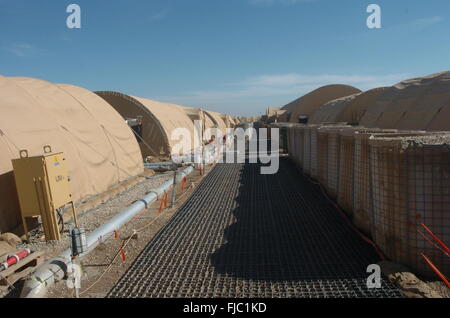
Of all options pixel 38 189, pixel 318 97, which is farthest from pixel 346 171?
pixel 318 97

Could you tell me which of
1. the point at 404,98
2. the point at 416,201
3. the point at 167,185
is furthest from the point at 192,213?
the point at 404,98

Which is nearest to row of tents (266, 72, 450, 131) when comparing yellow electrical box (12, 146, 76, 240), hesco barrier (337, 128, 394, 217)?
hesco barrier (337, 128, 394, 217)

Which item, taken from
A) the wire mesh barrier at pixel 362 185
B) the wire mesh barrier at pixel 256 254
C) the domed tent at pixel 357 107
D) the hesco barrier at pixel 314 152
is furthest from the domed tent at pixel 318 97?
the wire mesh barrier at pixel 362 185

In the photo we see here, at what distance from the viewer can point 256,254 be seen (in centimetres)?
559

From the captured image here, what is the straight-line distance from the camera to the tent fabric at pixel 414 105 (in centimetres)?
1132

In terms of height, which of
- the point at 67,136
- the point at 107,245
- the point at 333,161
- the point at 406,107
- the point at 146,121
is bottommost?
the point at 107,245

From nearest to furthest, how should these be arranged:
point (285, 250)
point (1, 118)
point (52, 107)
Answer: point (285, 250) < point (1, 118) < point (52, 107)

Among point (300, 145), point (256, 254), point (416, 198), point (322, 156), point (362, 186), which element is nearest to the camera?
point (416, 198)

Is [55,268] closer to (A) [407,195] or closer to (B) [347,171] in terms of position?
(A) [407,195]

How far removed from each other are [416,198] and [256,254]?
2.53 metres

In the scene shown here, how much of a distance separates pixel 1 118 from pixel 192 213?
464cm

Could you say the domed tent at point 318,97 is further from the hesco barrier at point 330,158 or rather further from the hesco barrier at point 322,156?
the hesco barrier at point 330,158
